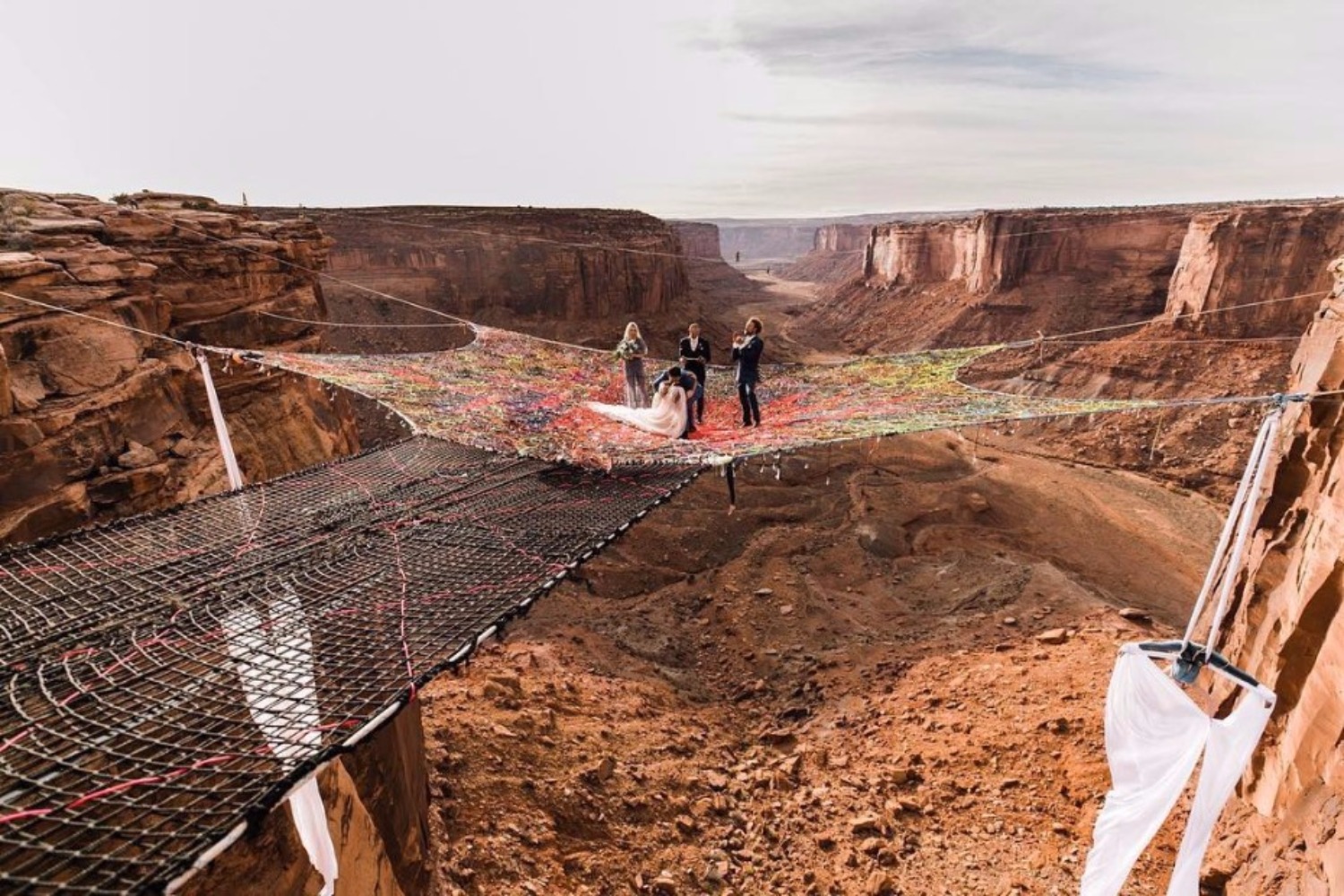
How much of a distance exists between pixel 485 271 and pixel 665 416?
24062 mm

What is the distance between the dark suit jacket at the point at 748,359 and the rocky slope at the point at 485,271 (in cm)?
1878

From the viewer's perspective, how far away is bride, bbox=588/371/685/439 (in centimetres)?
645

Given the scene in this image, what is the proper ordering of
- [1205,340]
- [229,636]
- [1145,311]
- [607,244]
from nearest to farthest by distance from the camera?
[229,636]
[1205,340]
[1145,311]
[607,244]

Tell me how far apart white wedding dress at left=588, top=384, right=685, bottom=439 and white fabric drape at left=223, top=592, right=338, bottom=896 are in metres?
3.78

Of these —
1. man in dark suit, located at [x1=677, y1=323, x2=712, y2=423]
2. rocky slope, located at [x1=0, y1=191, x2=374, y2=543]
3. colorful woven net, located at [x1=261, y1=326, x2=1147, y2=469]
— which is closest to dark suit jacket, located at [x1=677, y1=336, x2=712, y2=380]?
man in dark suit, located at [x1=677, y1=323, x2=712, y2=423]

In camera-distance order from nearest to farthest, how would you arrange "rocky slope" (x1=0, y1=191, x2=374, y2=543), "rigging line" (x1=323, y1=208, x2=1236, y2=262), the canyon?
the canyon < "rocky slope" (x1=0, y1=191, x2=374, y2=543) < "rigging line" (x1=323, y1=208, x2=1236, y2=262)

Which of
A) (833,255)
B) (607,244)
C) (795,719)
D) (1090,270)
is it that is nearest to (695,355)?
(795,719)

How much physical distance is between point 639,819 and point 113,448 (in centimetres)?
630

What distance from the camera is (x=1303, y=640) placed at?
4039mm

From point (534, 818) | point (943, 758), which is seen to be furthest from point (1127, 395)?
point (534, 818)

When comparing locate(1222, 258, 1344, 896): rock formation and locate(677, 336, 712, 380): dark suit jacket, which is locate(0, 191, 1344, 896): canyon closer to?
locate(1222, 258, 1344, 896): rock formation

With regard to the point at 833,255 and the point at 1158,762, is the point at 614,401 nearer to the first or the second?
the point at 1158,762

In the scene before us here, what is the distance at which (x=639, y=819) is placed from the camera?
18.4 ft

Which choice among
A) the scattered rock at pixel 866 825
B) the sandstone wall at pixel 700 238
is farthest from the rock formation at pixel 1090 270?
the sandstone wall at pixel 700 238
